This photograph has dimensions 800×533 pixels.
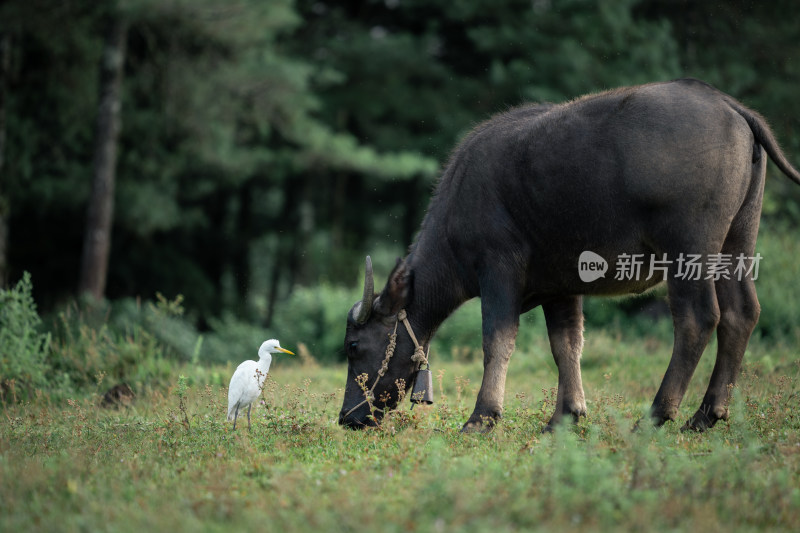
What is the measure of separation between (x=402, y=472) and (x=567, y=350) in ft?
8.42

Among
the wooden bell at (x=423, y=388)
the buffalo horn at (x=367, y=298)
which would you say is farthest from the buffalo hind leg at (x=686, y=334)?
the buffalo horn at (x=367, y=298)

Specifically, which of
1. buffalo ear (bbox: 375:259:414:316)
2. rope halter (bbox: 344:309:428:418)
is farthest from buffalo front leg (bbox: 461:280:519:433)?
buffalo ear (bbox: 375:259:414:316)

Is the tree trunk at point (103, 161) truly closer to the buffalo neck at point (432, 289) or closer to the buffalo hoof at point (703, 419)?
the buffalo neck at point (432, 289)

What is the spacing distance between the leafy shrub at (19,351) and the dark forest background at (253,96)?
4.06m

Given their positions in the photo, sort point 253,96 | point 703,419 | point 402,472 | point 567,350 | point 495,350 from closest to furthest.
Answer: point 402,472
point 703,419
point 495,350
point 567,350
point 253,96

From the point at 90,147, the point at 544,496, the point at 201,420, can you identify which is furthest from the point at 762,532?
the point at 90,147

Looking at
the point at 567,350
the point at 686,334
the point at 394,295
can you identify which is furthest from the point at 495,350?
the point at 686,334

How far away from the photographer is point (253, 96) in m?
18.4

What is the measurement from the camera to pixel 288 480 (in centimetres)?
477

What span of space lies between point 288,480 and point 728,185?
374cm

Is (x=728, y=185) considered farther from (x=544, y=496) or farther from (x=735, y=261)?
(x=544, y=496)

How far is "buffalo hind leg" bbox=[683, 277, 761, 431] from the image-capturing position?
6344mm

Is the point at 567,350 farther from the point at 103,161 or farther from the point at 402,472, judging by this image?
the point at 103,161

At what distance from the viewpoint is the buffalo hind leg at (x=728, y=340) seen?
20.8ft
